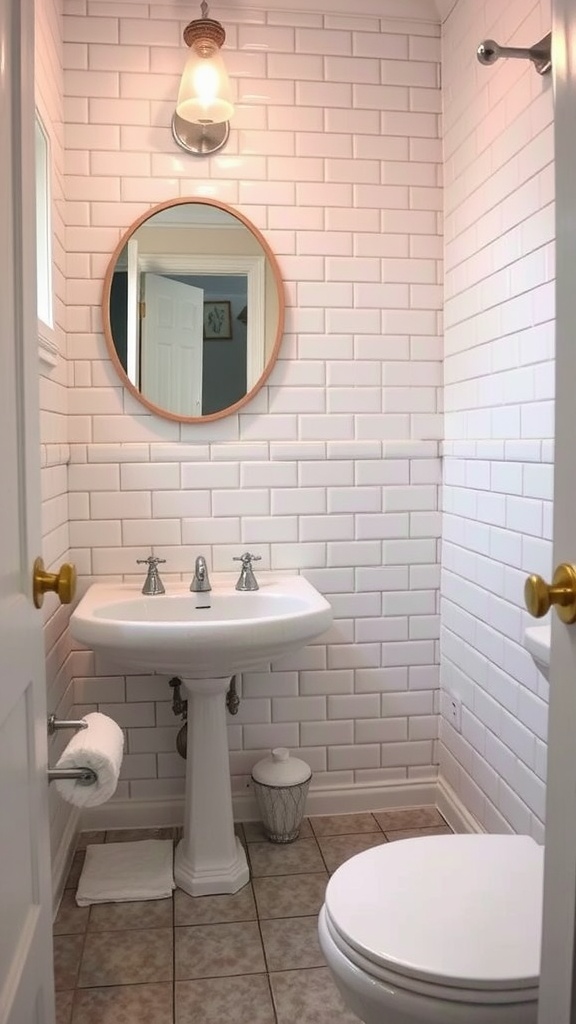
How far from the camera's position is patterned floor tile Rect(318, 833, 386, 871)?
2258 millimetres

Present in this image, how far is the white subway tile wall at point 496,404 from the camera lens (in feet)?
5.77

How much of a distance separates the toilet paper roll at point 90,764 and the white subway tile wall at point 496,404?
1.00m

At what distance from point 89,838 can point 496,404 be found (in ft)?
5.70

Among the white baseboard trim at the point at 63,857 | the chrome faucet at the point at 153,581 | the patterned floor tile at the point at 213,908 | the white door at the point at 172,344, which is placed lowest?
the patterned floor tile at the point at 213,908

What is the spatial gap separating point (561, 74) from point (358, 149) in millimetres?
1725

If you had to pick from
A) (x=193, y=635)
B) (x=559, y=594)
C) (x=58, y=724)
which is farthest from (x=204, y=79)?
(x=559, y=594)

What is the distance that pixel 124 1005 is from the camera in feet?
5.54

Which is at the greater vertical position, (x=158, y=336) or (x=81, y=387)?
(x=158, y=336)

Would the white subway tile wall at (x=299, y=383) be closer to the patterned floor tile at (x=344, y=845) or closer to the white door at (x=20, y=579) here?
the patterned floor tile at (x=344, y=845)

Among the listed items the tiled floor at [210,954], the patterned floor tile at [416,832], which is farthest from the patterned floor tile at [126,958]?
the patterned floor tile at [416,832]

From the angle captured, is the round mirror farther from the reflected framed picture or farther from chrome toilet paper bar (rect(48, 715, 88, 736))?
chrome toilet paper bar (rect(48, 715, 88, 736))

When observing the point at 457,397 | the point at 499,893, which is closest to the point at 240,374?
the point at 457,397

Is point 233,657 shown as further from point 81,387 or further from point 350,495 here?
point 81,387

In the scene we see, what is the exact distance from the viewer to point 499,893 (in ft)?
4.20
